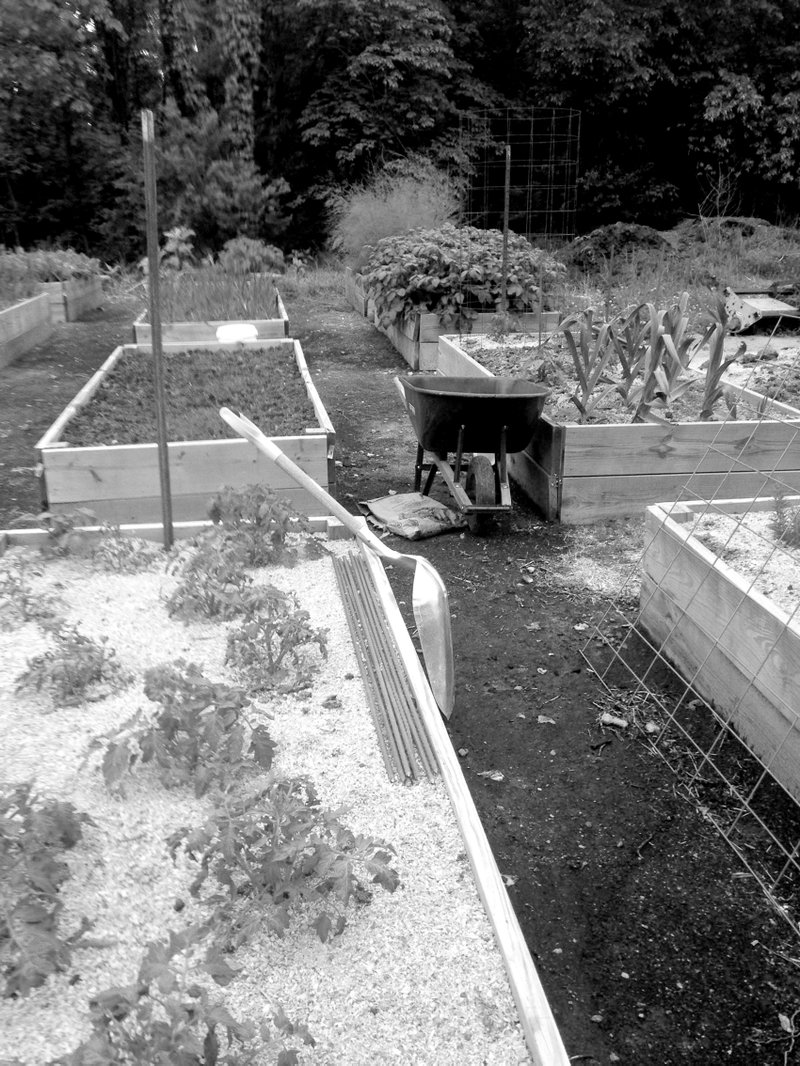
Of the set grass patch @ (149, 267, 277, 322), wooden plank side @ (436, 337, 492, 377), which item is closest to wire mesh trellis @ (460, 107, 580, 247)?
grass patch @ (149, 267, 277, 322)

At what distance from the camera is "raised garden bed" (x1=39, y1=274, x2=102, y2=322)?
974 centimetres

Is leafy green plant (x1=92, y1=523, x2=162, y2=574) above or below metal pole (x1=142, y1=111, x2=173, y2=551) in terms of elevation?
below

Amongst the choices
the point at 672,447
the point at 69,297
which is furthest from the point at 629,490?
the point at 69,297

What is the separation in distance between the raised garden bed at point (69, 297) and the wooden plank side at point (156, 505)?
6.61 m

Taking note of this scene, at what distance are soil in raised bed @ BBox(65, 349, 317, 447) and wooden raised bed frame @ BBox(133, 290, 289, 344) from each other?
27.6 inches

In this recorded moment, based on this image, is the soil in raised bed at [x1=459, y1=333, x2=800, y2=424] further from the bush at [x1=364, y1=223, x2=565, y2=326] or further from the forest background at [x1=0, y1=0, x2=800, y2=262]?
the forest background at [x1=0, y1=0, x2=800, y2=262]

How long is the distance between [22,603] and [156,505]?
1306mm

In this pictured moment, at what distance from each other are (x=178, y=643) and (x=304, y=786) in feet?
2.60

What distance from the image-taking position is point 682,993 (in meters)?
1.88

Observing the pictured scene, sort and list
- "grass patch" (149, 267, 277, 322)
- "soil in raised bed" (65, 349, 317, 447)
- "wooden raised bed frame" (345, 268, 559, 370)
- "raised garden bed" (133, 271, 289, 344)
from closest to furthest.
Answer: "soil in raised bed" (65, 349, 317, 447), "raised garden bed" (133, 271, 289, 344), "grass patch" (149, 267, 277, 322), "wooden raised bed frame" (345, 268, 559, 370)

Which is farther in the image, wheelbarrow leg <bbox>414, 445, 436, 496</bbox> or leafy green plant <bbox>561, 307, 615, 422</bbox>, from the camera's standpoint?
wheelbarrow leg <bbox>414, 445, 436, 496</bbox>

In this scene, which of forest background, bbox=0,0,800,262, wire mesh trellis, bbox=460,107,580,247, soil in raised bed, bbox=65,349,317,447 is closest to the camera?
soil in raised bed, bbox=65,349,317,447

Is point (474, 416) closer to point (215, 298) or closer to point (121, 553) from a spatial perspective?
point (121, 553)

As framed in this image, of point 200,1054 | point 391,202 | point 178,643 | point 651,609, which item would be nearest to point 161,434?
point 178,643
